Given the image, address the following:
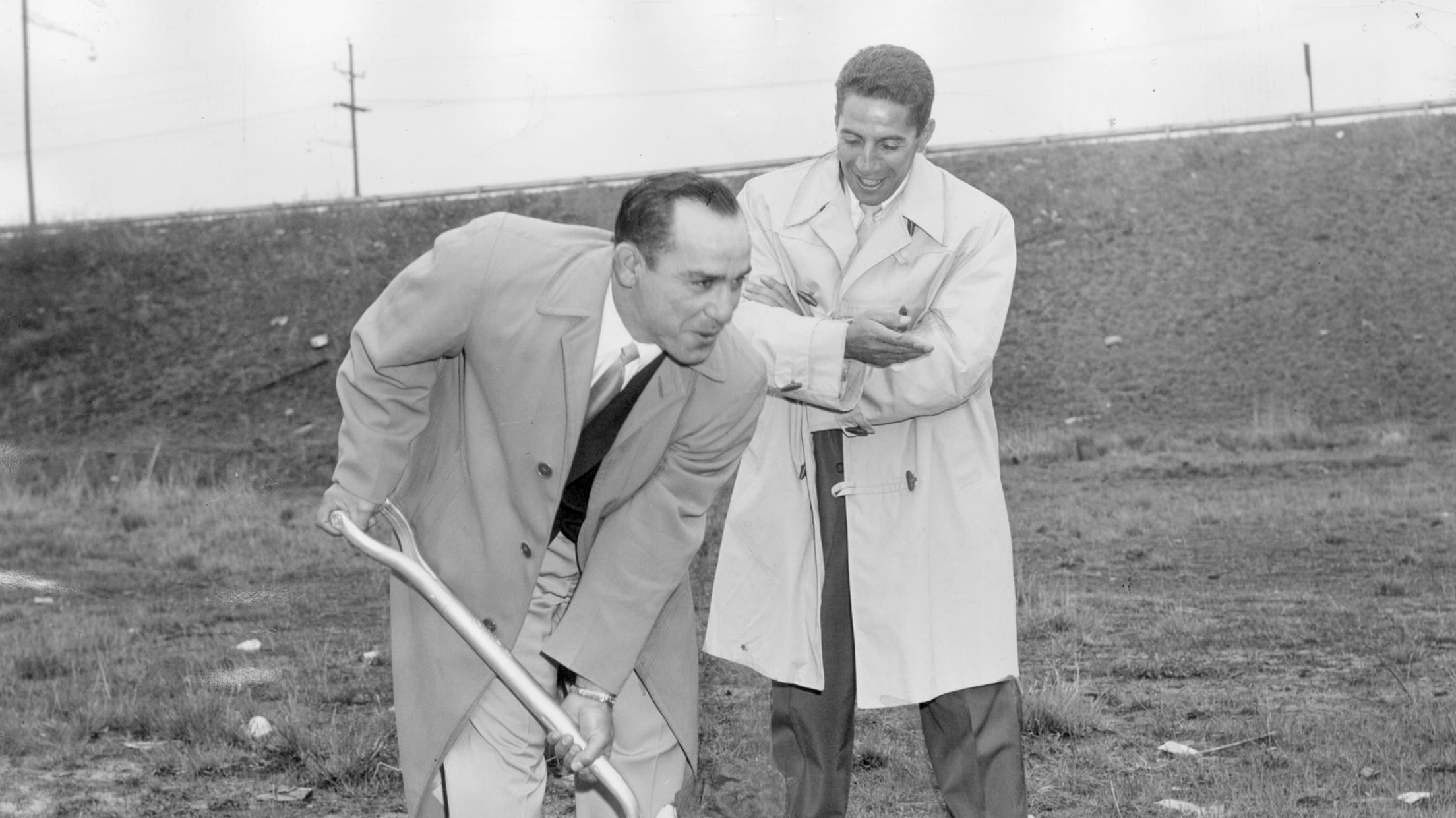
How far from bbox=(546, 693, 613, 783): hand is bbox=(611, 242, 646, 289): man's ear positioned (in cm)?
84

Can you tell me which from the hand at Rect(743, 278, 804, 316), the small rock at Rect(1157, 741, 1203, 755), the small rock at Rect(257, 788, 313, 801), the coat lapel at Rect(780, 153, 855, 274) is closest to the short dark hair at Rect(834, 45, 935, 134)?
the coat lapel at Rect(780, 153, 855, 274)

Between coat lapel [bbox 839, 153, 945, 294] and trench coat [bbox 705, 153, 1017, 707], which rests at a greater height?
coat lapel [bbox 839, 153, 945, 294]

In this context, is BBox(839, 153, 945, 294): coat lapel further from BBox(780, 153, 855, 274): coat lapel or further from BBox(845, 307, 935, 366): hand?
BBox(845, 307, 935, 366): hand

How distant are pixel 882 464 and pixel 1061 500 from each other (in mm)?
8567

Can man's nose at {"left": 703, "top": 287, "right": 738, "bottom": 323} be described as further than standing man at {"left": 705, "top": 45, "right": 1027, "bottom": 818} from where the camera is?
No

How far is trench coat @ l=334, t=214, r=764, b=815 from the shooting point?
294 centimetres

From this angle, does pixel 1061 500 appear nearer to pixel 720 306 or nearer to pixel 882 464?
pixel 882 464

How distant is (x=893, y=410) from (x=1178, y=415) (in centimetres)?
1749

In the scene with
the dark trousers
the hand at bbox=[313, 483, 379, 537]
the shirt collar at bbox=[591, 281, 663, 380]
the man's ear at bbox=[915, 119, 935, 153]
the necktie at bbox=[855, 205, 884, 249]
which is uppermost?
the man's ear at bbox=[915, 119, 935, 153]

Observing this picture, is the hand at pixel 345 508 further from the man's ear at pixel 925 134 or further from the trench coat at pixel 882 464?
the man's ear at pixel 925 134

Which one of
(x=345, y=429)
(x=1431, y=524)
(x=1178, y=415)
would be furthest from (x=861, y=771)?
(x=1178, y=415)

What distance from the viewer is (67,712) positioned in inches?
234

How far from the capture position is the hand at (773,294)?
12.6ft

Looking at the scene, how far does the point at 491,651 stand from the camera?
2.78 metres
